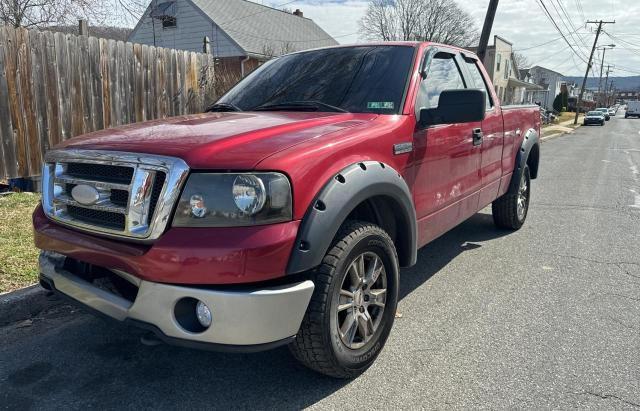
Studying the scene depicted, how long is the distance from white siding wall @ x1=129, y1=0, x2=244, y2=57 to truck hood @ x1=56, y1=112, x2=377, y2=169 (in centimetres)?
2273

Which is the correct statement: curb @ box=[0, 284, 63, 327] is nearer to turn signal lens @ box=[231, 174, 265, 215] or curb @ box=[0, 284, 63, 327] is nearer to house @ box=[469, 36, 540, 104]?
turn signal lens @ box=[231, 174, 265, 215]

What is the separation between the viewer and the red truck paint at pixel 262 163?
218 cm

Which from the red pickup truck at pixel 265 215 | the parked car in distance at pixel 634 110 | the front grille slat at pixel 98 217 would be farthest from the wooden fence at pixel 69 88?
the parked car in distance at pixel 634 110

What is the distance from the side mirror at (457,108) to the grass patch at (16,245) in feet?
10.4

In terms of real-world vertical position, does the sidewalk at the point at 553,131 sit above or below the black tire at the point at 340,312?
below

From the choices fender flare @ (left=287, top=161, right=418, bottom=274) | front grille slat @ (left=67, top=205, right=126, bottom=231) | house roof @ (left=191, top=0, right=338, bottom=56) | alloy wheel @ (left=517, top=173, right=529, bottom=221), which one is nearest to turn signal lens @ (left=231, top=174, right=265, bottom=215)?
fender flare @ (left=287, top=161, right=418, bottom=274)

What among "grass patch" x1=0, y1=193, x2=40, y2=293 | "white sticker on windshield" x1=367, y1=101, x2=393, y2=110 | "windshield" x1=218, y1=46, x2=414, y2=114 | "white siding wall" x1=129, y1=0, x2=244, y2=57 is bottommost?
"grass patch" x1=0, y1=193, x2=40, y2=293

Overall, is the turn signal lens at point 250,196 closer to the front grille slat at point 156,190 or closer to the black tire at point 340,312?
the front grille slat at point 156,190

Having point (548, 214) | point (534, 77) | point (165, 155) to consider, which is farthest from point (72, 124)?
point (534, 77)

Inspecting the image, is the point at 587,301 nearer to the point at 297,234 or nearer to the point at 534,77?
the point at 297,234

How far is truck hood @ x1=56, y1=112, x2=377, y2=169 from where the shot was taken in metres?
2.29

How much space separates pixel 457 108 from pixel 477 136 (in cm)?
106

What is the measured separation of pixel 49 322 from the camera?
352cm

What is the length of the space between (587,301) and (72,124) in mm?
6420
